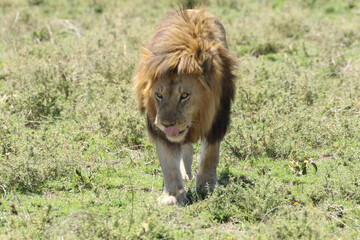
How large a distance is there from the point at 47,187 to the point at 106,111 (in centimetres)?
176

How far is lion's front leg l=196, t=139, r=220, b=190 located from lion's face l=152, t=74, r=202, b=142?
0.67 metres

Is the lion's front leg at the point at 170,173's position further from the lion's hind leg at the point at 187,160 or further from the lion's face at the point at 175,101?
the lion's hind leg at the point at 187,160

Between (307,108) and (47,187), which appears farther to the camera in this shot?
(307,108)

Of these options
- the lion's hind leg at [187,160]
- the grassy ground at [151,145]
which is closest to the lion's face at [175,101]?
the grassy ground at [151,145]

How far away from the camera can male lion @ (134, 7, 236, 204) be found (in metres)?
4.89

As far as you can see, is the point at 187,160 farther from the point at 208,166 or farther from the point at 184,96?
the point at 184,96

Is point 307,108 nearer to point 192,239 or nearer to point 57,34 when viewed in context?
point 192,239

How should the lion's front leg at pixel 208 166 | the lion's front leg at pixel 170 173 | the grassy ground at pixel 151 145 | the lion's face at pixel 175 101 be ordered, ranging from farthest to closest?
1. the lion's front leg at pixel 208 166
2. the lion's front leg at pixel 170 173
3. the lion's face at pixel 175 101
4. the grassy ground at pixel 151 145

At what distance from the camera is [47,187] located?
19.0 ft

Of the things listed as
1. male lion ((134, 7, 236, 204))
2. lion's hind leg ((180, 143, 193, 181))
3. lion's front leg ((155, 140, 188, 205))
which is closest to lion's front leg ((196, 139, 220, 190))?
male lion ((134, 7, 236, 204))

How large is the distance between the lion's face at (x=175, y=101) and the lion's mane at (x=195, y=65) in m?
0.06

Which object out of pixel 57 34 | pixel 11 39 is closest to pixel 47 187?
pixel 11 39

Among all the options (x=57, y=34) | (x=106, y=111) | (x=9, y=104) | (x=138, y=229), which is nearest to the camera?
(x=138, y=229)

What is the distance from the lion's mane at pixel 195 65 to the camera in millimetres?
4906
